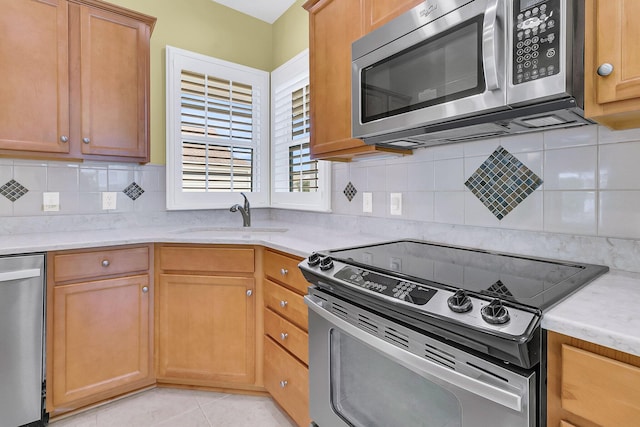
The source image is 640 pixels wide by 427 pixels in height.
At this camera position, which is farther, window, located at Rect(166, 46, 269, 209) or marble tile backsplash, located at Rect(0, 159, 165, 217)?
window, located at Rect(166, 46, 269, 209)

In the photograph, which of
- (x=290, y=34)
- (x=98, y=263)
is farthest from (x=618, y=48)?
(x=290, y=34)

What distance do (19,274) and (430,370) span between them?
5.86 feet

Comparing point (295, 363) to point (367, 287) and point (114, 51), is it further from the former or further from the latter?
point (114, 51)

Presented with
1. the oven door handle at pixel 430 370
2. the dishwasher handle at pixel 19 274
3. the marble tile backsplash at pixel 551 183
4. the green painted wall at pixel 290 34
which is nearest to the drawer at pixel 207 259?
the dishwasher handle at pixel 19 274

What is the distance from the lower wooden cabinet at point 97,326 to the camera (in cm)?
163

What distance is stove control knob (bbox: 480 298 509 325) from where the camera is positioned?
700 mm

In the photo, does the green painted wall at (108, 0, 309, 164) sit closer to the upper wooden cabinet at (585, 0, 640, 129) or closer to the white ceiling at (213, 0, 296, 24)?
the white ceiling at (213, 0, 296, 24)

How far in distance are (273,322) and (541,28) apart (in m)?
1.62

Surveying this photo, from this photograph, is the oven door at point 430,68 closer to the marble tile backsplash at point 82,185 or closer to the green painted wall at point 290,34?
the green painted wall at point 290,34

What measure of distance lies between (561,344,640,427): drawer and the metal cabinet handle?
2.19ft

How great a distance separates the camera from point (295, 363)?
5.12 feet

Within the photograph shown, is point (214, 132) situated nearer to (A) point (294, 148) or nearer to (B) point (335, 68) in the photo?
(A) point (294, 148)

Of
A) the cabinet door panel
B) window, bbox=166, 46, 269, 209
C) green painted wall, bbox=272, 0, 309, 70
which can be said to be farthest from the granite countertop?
green painted wall, bbox=272, 0, 309, 70

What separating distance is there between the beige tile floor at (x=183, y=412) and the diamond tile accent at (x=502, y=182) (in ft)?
4.81
